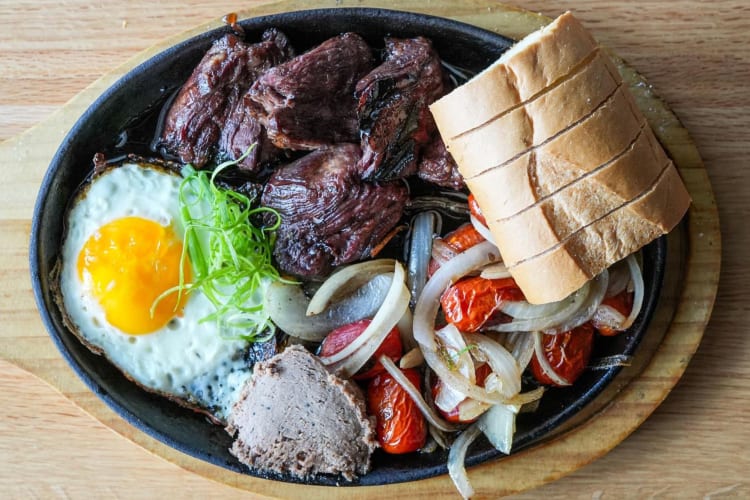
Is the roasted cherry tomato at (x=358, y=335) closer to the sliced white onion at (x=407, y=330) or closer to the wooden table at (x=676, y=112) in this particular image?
the sliced white onion at (x=407, y=330)

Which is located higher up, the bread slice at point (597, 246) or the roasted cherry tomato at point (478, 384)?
the bread slice at point (597, 246)

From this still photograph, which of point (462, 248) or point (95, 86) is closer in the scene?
point (462, 248)

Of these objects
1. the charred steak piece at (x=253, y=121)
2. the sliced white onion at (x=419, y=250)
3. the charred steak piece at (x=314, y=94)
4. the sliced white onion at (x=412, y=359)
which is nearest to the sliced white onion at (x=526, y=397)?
the sliced white onion at (x=412, y=359)

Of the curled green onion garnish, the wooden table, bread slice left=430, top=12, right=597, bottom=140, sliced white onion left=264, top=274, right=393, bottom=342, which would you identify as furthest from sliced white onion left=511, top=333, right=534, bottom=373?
the curled green onion garnish

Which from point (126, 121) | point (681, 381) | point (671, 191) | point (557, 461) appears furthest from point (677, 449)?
point (126, 121)

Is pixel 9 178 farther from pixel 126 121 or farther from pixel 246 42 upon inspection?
pixel 246 42

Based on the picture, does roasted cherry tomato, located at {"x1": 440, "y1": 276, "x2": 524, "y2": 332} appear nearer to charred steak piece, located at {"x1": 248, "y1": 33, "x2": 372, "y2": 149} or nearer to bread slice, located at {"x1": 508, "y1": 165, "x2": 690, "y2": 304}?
bread slice, located at {"x1": 508, "y1": 165, "x2": 690, "y2": 304}

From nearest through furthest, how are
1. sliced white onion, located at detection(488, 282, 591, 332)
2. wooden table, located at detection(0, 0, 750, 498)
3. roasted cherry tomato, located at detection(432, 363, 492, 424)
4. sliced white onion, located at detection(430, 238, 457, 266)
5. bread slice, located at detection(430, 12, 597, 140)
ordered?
bread slice, located at detection(430, 12, 597, 140)
sliced white onion, located at detection(488, 282, 591, 332)
roasted cherry tomato, located at detection(432, 363, 492, 424)
sliced white onion, located at detection(430, 238, 457, 266)
wooden table, located at detection(0, 0, 750, 498)
